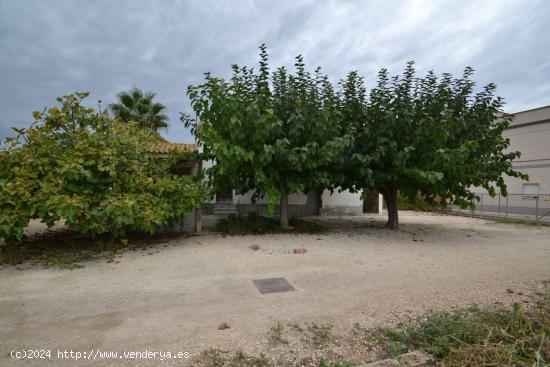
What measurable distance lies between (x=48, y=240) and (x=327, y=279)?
264 inches

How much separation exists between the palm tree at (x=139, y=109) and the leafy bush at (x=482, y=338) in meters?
15.0

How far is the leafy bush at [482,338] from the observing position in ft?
7.66

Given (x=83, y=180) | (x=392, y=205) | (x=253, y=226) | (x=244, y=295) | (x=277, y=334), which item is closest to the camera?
(x=277, y=334)

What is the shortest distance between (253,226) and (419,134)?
16.5 feet

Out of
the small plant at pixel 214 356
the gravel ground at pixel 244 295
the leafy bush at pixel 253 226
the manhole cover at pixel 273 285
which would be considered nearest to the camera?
the small plant at pixel 214 356

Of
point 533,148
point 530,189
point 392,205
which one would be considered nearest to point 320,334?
point 392,205

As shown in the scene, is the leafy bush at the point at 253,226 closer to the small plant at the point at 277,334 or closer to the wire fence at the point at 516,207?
the small plant at the point at 277,334

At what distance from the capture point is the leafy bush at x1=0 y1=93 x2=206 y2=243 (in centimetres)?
545

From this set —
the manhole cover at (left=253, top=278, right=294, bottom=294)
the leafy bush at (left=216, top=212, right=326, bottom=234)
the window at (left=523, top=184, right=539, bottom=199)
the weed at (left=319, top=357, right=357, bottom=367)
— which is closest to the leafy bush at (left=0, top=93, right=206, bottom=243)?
the leafy bush at (left=216, top=212, right=326, bottom=234)

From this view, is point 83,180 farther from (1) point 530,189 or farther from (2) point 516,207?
(1) point 530,189

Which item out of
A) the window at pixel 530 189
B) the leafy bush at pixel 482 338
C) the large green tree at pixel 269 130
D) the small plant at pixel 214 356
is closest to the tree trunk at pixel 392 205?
the large green tree at pixel 269 130

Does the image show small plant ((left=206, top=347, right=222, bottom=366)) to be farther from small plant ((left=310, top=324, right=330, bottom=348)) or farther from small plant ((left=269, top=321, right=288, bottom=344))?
small plant ((left=310, top=324, right=330, bottom=348))

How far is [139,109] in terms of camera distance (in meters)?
15.7

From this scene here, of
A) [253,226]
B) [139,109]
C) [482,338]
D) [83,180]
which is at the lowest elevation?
[482,338]
